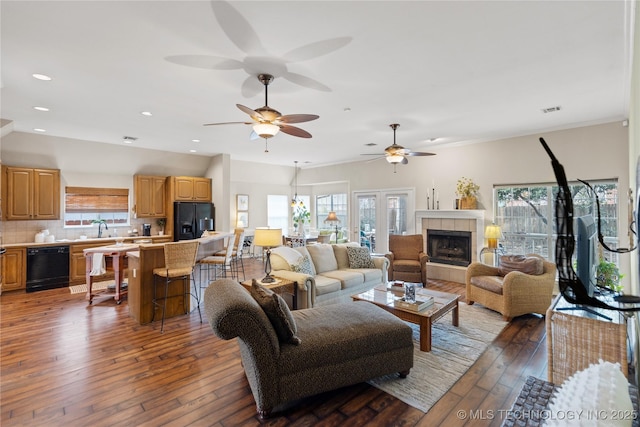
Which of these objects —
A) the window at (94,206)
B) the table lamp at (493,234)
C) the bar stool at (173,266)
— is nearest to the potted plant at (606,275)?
the table lamp at (493,234)

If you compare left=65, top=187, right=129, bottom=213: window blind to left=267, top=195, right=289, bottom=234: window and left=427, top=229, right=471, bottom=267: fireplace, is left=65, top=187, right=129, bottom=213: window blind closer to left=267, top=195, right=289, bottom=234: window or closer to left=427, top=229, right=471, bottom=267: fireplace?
left=267, top=195, right=289, bottom=234: window

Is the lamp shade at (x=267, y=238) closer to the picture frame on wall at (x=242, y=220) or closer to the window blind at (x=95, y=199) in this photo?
the window blind at (x=95, y=199)

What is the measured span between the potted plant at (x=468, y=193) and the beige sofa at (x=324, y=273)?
2.09 meters

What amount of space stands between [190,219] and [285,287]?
4.43 meters

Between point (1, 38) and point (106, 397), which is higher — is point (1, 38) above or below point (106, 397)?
above

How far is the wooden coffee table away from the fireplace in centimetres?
260

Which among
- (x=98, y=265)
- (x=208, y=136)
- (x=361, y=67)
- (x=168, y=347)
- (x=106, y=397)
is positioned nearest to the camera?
(x=106, y=397)

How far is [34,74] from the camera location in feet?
10.2

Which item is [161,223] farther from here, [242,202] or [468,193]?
[468,193]

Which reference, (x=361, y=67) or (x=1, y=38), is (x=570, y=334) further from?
(x=1, y=38)

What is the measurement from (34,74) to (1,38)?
2.32ft

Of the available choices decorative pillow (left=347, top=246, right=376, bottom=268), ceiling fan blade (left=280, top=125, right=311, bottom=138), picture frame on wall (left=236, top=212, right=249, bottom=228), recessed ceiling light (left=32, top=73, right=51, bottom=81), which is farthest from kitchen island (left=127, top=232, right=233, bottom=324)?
picture frame on wall (left=236, top=212, right=249, bottom=228)

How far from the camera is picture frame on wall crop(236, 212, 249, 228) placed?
8633 mm

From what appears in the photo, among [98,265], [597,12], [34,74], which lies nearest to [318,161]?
[98,265]
